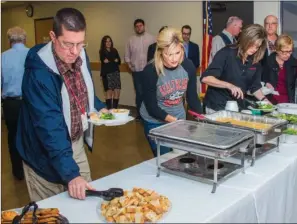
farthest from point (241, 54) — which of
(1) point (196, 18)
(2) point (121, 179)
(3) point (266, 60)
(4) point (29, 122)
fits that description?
(1) point (196, 18)

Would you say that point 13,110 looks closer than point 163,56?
No

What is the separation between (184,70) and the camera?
72.7 inches

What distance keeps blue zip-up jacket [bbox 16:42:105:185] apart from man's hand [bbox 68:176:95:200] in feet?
0.06

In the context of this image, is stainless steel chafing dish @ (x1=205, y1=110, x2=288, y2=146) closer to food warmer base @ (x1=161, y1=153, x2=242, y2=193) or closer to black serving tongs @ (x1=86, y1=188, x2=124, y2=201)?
food warmer base @ (x1=161, y1=153, x2=242, y2=193)

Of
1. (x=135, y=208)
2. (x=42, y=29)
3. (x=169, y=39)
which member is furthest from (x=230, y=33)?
(x=42, y=29)

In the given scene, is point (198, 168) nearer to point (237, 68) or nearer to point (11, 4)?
point (237, 68)

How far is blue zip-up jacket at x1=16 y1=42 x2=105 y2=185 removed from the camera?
1.21 meters

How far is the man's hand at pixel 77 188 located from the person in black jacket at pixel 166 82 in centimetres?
64

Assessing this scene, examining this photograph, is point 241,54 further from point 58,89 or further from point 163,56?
point 58,89

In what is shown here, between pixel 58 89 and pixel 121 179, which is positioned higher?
pixel 58 89

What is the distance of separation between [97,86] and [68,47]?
18.2 ft

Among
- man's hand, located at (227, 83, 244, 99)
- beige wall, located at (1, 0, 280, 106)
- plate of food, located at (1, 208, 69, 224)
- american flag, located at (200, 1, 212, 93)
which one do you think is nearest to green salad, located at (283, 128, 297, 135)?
man's hand, located at (227, 83, 244, 99)

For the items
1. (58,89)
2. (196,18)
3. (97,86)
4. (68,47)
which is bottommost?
(97,86)

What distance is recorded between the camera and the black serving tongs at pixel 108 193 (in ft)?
3.71
